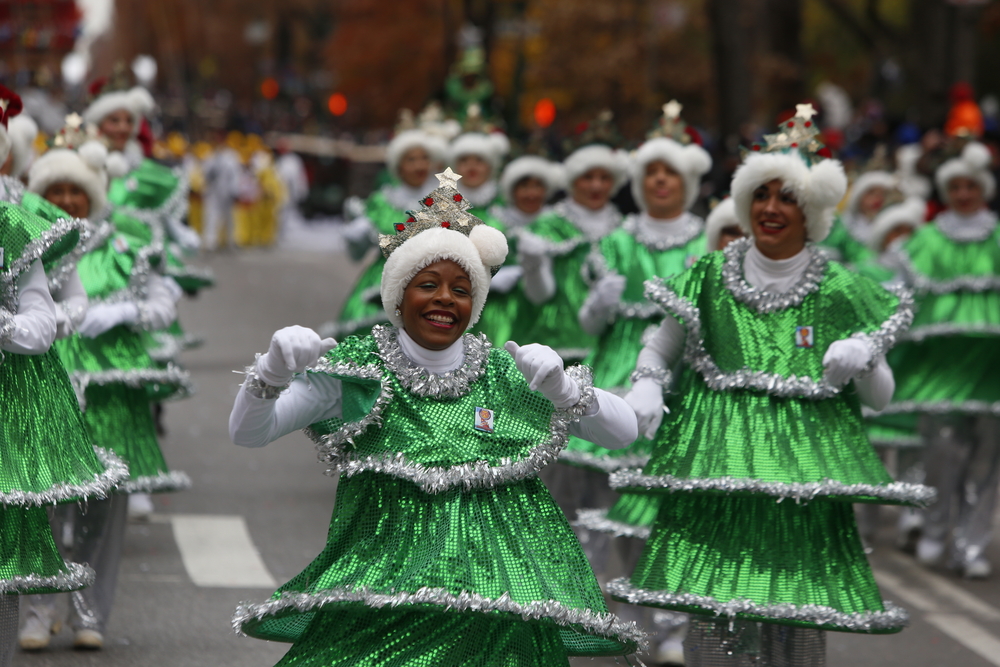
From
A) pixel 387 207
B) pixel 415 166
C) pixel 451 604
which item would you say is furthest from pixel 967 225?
pixel 451 604

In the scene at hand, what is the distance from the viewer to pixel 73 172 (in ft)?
22.6

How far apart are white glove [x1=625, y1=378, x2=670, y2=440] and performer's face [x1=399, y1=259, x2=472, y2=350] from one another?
3.61 feet

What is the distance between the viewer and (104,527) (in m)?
6.61

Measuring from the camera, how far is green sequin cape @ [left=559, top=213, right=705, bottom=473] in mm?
7594

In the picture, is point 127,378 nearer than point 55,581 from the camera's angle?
No

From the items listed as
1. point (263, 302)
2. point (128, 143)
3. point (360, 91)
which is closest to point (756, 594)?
point (128, 143)

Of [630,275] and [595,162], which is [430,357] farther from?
[595,162]

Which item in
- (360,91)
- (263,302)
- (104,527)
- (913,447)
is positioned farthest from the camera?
(360,91)

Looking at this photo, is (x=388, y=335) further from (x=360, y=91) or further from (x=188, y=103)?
(x=188, y=103)

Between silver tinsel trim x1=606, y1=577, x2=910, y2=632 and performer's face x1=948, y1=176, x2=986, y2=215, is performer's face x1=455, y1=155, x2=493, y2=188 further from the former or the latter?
silver tinsel trim x1=606, y1=577, x2=910, y2=632

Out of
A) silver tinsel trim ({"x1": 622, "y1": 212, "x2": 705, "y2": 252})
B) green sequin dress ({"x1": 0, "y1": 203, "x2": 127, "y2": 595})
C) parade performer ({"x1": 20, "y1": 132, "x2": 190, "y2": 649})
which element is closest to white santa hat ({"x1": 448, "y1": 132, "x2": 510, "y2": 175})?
silver tinsel trim ({"x1": 622, "y1": 212, "x2": 705, "y2": 252})

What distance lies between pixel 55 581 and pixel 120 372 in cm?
210

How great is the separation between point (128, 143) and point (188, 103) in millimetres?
46111

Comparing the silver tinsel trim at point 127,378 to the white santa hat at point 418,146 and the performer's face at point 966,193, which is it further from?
the performer's face at point 966,193
